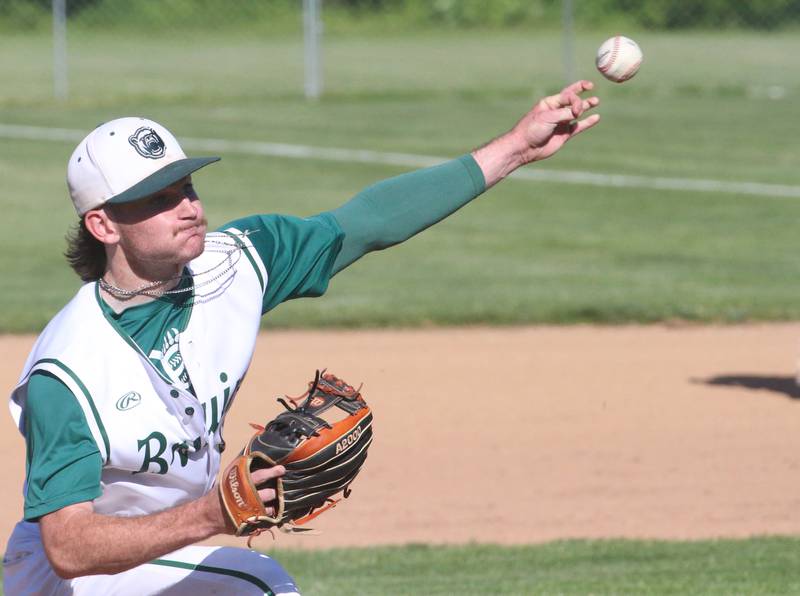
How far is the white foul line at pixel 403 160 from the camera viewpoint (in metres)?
15.6

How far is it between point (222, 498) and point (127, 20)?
3287 cm

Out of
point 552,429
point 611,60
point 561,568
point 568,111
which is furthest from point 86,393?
point 552,429

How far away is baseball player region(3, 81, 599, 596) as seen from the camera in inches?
130

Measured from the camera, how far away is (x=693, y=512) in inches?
273

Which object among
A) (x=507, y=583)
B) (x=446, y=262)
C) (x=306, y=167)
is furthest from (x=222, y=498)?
(x=306, y=167)

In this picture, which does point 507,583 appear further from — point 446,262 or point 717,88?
point 717,88

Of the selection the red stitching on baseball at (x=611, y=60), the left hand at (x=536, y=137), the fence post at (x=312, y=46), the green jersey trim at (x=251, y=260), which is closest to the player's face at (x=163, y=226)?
the green jersey trim at (x=251, y=260)

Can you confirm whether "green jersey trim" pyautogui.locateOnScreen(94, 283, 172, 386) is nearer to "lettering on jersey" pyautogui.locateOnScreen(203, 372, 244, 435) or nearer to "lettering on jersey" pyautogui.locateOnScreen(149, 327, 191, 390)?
"lettering on jersey" pyautogui.locateOnScreen(149, 327, 191, 390)

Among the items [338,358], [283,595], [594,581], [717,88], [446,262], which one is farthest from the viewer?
[717,88]

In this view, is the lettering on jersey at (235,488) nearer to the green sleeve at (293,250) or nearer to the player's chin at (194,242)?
the player's chin at (194,242)

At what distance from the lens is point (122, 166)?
3586 millimetres

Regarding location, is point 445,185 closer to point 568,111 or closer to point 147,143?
point 568,111

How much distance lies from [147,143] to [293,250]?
63cm

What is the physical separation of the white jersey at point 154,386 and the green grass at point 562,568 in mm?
2053
